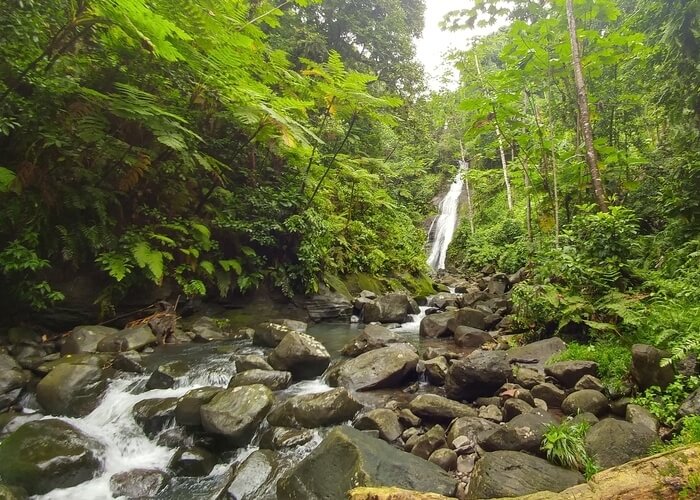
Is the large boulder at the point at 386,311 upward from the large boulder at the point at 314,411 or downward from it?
upward

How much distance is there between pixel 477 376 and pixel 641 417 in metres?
1.80

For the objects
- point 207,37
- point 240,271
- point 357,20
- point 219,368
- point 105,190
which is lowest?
point 219,368

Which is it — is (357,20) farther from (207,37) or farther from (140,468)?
(140,468)

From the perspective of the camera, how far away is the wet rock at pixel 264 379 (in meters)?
5.47

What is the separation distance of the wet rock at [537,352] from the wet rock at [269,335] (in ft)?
12.8

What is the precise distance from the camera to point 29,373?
5.31 meters

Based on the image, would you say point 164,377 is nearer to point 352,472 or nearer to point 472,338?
point 352,472

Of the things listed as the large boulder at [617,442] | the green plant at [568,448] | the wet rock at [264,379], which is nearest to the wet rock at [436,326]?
the wet rock at [264,379]

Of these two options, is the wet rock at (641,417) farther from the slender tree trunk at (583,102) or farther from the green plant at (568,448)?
the slender tree trunk at (583,102)

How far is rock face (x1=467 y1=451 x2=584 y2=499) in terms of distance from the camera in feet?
9.88

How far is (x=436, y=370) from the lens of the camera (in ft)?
19.6

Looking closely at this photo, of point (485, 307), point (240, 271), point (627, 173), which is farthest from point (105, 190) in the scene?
point (627, 173)

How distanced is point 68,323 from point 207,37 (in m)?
5.48

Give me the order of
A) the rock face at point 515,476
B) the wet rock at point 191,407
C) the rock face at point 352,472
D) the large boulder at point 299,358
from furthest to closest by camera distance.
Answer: the large boulder at point 299,358
the wet rock at point 191,407
the rock face at point 352,472
the rock face at point 515,476
